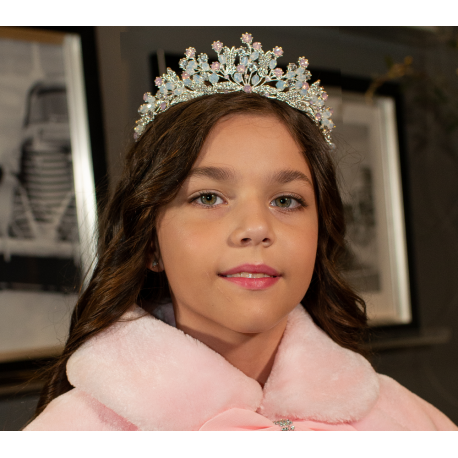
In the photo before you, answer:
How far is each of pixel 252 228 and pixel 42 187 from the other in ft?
2.15

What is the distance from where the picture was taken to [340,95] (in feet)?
4.99

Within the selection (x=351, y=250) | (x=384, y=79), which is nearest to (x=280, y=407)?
Answer: (x=351, y=250)

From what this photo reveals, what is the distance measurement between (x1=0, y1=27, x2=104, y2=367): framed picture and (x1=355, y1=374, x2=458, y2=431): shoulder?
0.71 metres

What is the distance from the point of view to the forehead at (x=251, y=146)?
777 mm

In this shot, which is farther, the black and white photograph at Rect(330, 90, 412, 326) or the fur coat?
the black and white photograph at Rect(330, 90, 412, 326)

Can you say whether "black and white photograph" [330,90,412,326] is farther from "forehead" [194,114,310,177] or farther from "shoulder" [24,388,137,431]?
"shoulder" [24,388,137,431]

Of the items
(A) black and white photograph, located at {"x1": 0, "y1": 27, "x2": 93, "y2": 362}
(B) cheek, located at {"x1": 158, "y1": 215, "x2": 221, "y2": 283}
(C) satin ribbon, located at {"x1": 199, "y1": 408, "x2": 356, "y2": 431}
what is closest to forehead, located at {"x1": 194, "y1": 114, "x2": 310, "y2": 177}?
(B) cheek, located at {"x1": 158, "y1": 215, "x2": 221, "y2": 283}

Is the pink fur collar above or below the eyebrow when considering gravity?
below

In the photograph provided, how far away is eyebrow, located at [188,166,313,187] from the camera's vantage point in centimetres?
77

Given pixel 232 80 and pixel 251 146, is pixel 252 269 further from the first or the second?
pixel 232 80

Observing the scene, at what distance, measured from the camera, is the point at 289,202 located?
0.84 m

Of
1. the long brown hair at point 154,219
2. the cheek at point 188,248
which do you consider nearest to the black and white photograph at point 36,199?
the long brown hair at point 154,219

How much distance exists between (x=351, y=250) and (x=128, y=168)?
0.86 metres

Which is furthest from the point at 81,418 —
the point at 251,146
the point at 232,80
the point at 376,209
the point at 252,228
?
the point at 376,209
